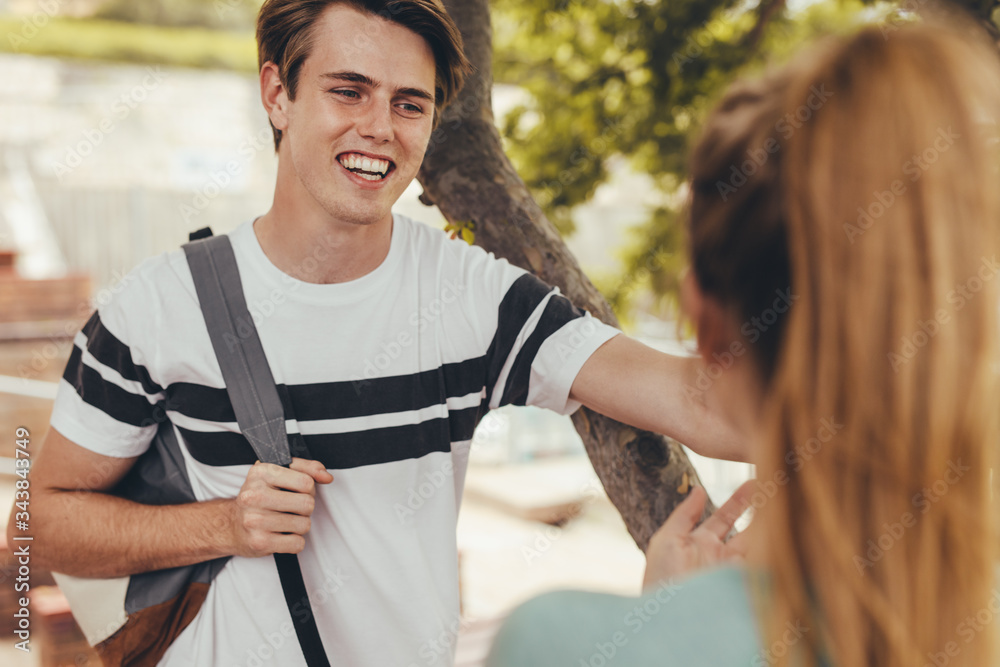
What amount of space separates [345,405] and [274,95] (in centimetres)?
81

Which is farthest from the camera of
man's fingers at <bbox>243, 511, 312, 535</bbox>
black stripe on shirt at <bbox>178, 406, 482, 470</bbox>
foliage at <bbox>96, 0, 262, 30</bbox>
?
foliage at <bbox>96, 0, 262, 30</bbox>

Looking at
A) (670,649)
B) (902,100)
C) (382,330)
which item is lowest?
(670,649)

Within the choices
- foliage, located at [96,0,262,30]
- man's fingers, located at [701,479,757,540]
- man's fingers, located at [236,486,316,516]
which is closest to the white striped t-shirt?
man's fingers, located at [236,486,316,516]

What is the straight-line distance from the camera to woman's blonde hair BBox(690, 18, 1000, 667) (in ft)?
2.32

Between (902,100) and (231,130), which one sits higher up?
(231,130)

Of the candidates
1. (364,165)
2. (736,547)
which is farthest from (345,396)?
(736,547)

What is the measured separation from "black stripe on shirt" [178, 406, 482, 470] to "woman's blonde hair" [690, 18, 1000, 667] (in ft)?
3.44

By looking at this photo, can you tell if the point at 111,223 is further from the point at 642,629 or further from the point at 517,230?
the point at 642,629

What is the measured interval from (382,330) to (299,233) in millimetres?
301

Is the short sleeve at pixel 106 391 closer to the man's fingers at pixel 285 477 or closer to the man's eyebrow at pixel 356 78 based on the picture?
the man's fingers at pixel 285 477

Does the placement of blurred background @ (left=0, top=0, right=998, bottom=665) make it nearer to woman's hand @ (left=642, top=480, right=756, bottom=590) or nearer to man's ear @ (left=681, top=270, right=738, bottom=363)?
man's ear @ (left=681, top=270, right=738, bottom=363)

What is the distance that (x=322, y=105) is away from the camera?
1.75 m

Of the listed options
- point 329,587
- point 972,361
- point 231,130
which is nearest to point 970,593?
point 972,361

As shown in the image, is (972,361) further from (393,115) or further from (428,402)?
(393,115)
